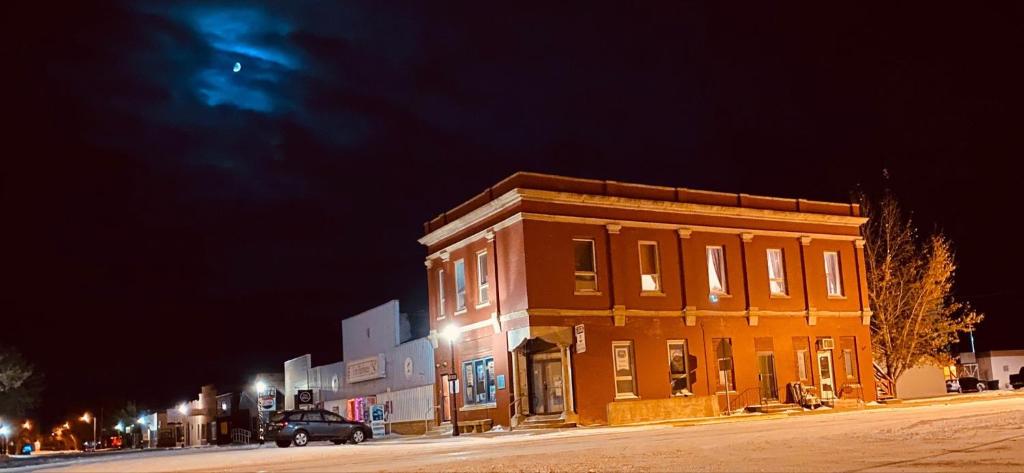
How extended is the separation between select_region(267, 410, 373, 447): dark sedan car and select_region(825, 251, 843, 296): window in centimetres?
2079

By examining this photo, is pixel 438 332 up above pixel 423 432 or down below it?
above

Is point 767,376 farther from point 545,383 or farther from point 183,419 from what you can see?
point 183,419

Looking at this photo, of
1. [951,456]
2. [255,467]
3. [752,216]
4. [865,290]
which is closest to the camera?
[951,456]

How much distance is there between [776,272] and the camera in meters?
39.1

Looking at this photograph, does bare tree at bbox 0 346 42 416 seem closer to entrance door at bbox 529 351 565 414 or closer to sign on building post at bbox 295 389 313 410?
sign on building post at bbox 295 389 313 410

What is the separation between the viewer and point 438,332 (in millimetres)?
38500

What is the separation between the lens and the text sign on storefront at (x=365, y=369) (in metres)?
44.7

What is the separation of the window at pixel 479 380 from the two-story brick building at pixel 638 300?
74 mm

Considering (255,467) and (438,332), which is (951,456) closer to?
(255,467)

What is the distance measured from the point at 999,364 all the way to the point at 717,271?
47233 millimetres

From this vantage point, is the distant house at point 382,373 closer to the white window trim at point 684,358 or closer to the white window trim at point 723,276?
the white window trim at point 684,358

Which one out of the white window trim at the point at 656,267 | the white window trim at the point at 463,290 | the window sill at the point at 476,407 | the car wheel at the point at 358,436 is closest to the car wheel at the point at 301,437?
the car wheel at the point at 358,436

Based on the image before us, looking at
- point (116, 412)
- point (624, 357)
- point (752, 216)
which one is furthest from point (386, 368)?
point (116, 412)

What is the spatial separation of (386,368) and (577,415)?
48.3 feet
